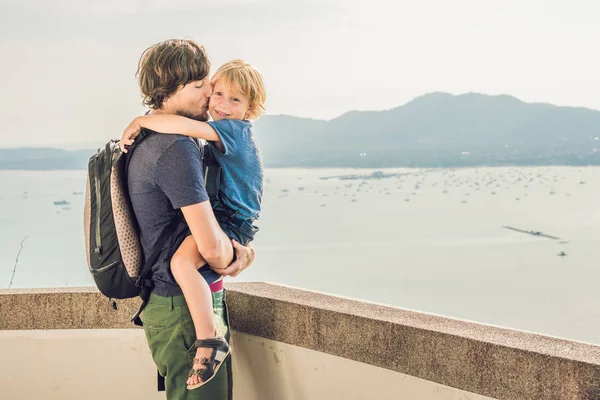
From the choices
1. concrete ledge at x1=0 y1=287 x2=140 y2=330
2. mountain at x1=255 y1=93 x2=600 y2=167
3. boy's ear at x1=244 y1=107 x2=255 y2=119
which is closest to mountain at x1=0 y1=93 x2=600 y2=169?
mountain at x1=255 y1=93 x2=600 y2=167

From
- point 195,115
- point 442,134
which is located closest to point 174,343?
point 195,115

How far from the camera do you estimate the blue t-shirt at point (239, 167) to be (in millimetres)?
1769

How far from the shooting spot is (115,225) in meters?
1.77

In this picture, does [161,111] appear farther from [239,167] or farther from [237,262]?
[237,262]

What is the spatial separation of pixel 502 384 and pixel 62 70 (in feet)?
24.2

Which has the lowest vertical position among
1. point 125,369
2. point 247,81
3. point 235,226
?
point 125,369

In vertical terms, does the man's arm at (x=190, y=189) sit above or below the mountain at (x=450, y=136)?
above

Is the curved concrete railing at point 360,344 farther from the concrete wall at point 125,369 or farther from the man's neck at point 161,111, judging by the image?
the man's neck at point 161,111

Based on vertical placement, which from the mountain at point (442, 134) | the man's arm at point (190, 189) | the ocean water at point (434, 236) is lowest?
the ocean water at point (434, 236)

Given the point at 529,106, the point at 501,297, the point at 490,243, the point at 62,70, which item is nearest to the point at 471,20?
the point at 529,106

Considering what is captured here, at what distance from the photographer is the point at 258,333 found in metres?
2.43

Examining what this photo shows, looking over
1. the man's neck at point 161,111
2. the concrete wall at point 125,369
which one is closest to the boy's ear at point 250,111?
the man's neck at point 161,111

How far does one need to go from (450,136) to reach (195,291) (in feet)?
73.2

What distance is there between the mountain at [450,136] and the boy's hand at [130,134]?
15.6 metres
